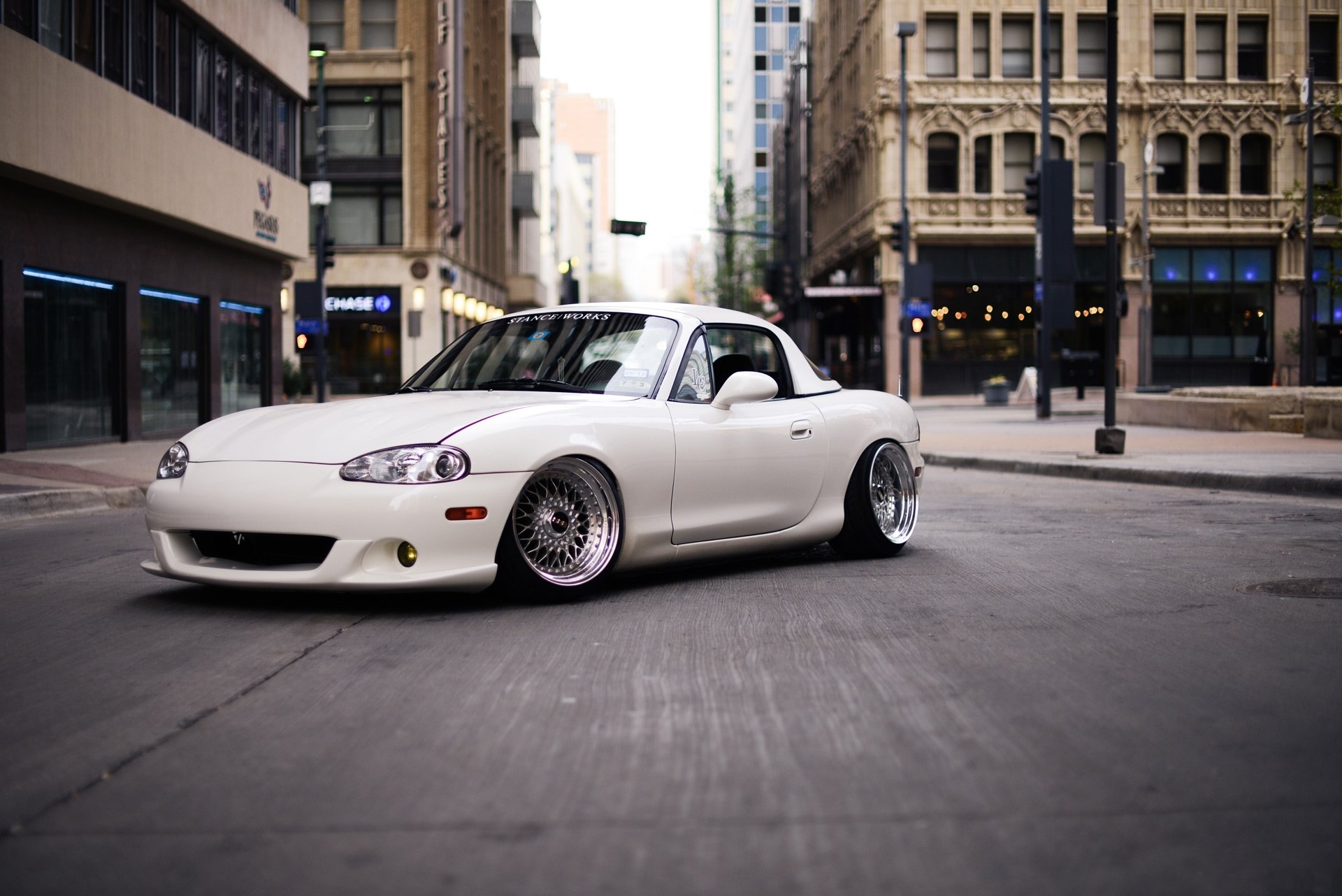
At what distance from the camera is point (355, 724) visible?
13.2ft

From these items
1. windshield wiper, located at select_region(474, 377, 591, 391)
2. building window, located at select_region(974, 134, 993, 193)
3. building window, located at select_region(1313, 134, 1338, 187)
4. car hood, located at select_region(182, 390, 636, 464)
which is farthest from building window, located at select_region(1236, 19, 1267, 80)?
car hood, located at select_region(182, 390, 636, 464)

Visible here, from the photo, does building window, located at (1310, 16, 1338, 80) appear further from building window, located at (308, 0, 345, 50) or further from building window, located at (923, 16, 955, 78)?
building window, located at (308, 0, 345, 50)

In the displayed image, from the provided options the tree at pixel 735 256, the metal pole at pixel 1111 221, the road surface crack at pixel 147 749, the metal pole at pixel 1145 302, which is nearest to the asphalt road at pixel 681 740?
the road surface crack at pixel 147 749

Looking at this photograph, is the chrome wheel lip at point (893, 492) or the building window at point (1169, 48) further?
the building window at point (1169, 48)

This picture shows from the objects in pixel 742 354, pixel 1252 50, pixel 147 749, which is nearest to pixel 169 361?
pixel 742 354

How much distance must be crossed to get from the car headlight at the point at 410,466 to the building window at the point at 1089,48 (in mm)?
44980

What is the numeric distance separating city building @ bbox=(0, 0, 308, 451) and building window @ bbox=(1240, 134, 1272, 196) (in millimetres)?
31845

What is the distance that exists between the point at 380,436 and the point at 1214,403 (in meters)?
18.9

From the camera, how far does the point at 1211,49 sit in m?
47.3

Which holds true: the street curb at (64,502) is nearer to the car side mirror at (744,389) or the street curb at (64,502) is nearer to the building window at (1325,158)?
the car side mirror at (744,389)

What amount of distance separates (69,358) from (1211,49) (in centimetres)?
3976

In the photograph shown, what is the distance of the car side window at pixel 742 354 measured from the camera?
7.41 m

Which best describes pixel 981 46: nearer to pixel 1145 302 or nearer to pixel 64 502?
pixel 1145 302

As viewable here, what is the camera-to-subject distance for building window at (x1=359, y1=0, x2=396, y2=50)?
157ft
